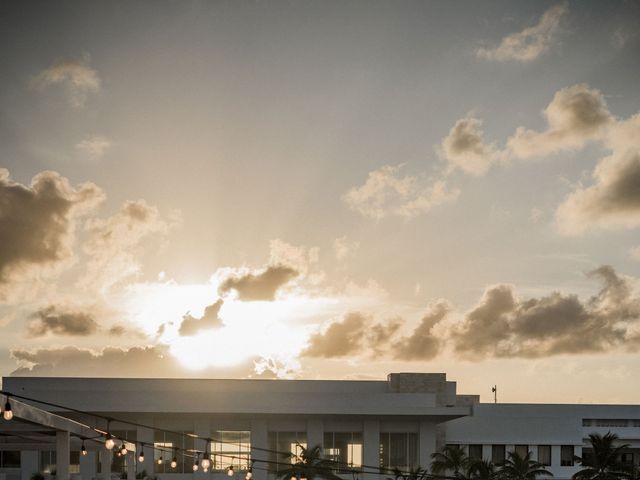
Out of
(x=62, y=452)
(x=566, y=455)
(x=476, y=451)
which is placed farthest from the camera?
(x=566, y=455)

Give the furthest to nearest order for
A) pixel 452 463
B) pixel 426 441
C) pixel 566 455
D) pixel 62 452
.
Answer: pixel 566 455 → pixel 426 441 → pixel 452 463 → pixel 62 452

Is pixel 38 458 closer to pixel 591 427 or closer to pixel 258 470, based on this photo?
pixel 258 470

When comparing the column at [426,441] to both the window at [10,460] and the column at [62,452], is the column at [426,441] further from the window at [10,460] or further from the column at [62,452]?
the column at [62,452]

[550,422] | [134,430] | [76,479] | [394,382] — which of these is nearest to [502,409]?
[550,422]

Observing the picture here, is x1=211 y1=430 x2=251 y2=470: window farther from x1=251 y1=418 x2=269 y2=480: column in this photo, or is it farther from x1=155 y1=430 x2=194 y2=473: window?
x1=155 y1=430 x2=194 y2=473: window

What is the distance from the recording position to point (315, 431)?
64.3 m

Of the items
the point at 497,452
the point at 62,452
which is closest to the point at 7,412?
the point at 62,452

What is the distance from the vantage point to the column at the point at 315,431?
64125mm

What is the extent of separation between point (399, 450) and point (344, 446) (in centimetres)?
359

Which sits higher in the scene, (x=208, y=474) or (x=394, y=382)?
(x=394, y=382)

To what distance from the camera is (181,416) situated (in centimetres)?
6300

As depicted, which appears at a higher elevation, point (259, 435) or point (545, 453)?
point (259, 435)

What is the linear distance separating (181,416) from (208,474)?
13.4 ft

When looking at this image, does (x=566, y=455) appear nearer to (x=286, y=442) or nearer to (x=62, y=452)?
(x=286, y=442)
